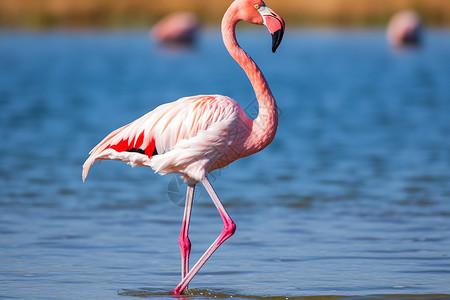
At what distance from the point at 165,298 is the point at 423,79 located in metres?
20.6

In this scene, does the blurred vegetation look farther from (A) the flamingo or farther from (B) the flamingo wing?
(B) the flamingo wing

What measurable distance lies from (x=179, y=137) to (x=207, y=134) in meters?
0.21

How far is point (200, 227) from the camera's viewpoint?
8.08 metres

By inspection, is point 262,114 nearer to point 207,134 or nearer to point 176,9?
point 207,134

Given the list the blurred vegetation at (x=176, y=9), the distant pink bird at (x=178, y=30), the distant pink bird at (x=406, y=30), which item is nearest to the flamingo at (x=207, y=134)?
the distant pink bird at (x=406, y=30)

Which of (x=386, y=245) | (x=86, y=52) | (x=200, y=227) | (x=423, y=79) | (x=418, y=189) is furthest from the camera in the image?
(x=86, y=52)

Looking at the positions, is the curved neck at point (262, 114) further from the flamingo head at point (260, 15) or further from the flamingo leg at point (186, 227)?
the flamingo leg at point (186, 227)

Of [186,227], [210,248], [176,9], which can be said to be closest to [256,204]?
[186,227]

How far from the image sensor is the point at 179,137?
5.80m

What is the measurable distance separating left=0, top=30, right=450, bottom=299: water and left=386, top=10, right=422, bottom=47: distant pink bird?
12.6 m

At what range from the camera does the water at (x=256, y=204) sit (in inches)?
247

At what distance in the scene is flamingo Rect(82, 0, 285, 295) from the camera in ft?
18.9

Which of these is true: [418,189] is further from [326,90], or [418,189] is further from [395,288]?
[326,90]

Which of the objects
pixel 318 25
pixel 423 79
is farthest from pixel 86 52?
pixel 318 25
